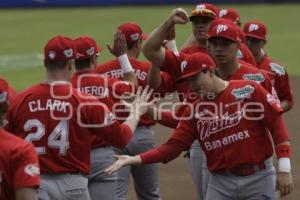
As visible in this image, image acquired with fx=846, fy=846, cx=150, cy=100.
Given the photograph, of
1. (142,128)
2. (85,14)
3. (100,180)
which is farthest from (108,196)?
(85,14)

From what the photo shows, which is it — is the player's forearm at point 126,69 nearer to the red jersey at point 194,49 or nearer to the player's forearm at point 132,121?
the red jersey at point 194,49

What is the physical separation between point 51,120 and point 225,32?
1.72 metres

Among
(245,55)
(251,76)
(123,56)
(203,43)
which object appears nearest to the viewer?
(251,76)

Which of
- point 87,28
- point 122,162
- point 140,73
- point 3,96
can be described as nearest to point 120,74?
point 140,73

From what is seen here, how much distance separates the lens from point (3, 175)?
5.35 m

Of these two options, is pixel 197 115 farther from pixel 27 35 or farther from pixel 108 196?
pixel 27 35

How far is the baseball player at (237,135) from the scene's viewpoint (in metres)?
6.62

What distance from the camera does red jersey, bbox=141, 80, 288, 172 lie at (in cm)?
662

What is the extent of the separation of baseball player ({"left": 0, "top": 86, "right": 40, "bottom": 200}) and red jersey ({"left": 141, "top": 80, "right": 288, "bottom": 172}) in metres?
1.86

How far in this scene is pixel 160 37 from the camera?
7.96m

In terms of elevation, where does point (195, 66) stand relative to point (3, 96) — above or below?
below

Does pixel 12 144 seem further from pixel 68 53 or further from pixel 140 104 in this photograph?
pixel 140 104

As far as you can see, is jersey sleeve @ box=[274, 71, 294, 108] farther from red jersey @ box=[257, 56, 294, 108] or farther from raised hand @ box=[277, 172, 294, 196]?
raised hand @ box=[277, 172, 294, 196]

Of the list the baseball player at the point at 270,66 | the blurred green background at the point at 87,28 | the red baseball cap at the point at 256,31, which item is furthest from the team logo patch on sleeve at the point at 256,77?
the blurred green background at the point at 87,28
